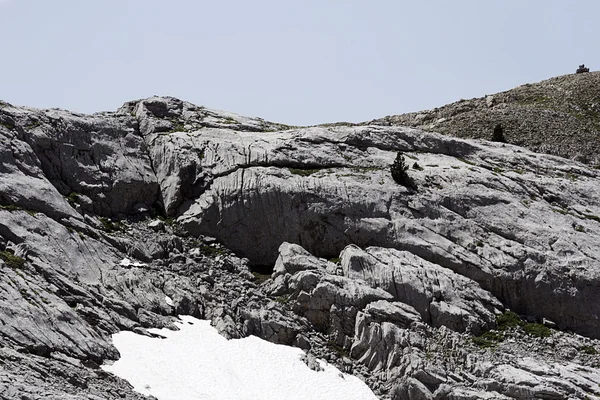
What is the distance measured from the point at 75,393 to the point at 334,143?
35108 mm

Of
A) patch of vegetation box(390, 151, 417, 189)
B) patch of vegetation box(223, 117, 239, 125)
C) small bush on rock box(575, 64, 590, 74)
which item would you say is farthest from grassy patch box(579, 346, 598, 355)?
small bush on rock box(575, 64, 590, 74)

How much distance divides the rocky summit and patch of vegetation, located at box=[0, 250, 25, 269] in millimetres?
195

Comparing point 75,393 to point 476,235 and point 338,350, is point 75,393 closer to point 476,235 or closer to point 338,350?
point 338,350

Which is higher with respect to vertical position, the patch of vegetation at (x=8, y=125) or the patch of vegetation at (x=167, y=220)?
the patch of vegetation at (x=8, y=125)

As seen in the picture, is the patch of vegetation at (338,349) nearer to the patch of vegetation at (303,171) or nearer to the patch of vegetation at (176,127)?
the patch of vegetation at (303,171)

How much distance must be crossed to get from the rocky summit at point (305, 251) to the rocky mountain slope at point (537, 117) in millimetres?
13821

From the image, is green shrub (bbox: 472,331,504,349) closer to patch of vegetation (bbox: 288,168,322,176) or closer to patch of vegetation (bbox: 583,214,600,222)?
patch of vegetation (bbox: 583,214,600,222)

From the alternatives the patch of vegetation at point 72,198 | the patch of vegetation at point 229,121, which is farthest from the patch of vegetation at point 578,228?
the patch of vegetation at point 72,198

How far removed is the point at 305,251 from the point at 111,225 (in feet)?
49.8

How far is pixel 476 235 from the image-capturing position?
168 feet

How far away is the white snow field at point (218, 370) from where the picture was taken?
119 feet

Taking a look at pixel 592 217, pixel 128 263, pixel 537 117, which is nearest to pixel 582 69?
pixel 537 117

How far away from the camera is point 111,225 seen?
51.4 meters

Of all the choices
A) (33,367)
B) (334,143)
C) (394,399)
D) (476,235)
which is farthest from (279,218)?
(33,367)
